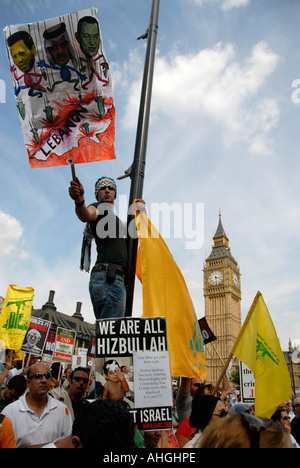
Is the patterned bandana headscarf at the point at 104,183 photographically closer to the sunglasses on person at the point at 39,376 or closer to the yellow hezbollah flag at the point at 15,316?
the sunglasses on person at the point at 39,376

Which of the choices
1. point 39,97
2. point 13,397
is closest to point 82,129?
point 39,97

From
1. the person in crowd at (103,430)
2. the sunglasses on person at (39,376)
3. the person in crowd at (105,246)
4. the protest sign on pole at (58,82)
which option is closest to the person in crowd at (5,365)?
the sunglasses on person at (39,376)

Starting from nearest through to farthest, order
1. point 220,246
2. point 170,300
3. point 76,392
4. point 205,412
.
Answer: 1. point 205,412
2. point 170,300
3. point 76,392
4. point 220,246

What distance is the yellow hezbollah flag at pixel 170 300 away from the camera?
370 cm

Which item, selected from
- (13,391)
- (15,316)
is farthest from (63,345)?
(13,391)

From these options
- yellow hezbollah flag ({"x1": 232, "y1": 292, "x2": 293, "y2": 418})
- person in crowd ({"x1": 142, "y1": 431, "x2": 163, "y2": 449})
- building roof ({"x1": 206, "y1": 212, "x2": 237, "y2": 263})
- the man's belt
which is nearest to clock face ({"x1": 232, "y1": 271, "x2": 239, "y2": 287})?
building roof ({"x1": 206, "y1": 212, "x2": 237, "y2": 263})

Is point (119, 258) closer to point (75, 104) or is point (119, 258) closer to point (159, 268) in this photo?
point (159, 268)

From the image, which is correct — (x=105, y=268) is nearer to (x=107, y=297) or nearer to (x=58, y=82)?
(x=107, y=297)

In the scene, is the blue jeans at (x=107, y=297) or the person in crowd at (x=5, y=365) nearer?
the blue jeans at (x=107, y=297)

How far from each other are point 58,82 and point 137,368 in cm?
292

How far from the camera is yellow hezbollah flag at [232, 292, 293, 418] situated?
4332 mm

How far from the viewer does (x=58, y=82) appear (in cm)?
387

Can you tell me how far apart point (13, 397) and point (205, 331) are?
12.1 ft

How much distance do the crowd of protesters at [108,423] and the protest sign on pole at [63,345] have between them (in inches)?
165
